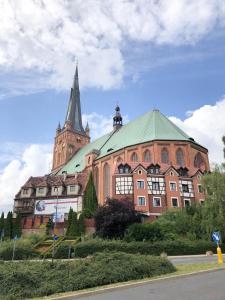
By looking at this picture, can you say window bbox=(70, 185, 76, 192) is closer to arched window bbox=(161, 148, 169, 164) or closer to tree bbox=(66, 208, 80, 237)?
tree bbox=(66, 208, 80, 237)

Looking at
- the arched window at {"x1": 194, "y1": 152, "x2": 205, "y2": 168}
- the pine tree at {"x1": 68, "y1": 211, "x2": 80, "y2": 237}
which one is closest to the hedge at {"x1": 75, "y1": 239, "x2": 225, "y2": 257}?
the pine tree at {"x1": 68, "y1": 211, "x2": 80, "y2": 237}

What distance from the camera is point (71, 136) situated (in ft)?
324

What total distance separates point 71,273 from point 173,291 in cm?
392

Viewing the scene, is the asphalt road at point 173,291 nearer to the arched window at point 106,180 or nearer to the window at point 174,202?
the window at point 174,202

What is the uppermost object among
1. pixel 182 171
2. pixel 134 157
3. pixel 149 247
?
pixel 134 157

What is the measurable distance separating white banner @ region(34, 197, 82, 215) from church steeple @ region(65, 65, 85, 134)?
47.0 metres

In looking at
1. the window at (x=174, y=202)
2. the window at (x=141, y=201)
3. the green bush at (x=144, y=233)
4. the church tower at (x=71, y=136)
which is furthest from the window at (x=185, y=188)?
the church tower at (x=71, y=136)

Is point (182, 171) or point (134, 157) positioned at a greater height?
point (134, 157)

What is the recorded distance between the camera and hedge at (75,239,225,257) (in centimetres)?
3186

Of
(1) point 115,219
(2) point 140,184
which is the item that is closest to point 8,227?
(1) point 115,219

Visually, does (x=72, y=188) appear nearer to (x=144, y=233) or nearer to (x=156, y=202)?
(x=156, y=202)

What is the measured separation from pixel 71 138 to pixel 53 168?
12245mm

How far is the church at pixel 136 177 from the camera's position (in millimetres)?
51250

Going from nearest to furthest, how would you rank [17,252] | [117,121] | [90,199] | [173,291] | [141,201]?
[173,291], [17,252], [141,201], [90,199], [117,121]
